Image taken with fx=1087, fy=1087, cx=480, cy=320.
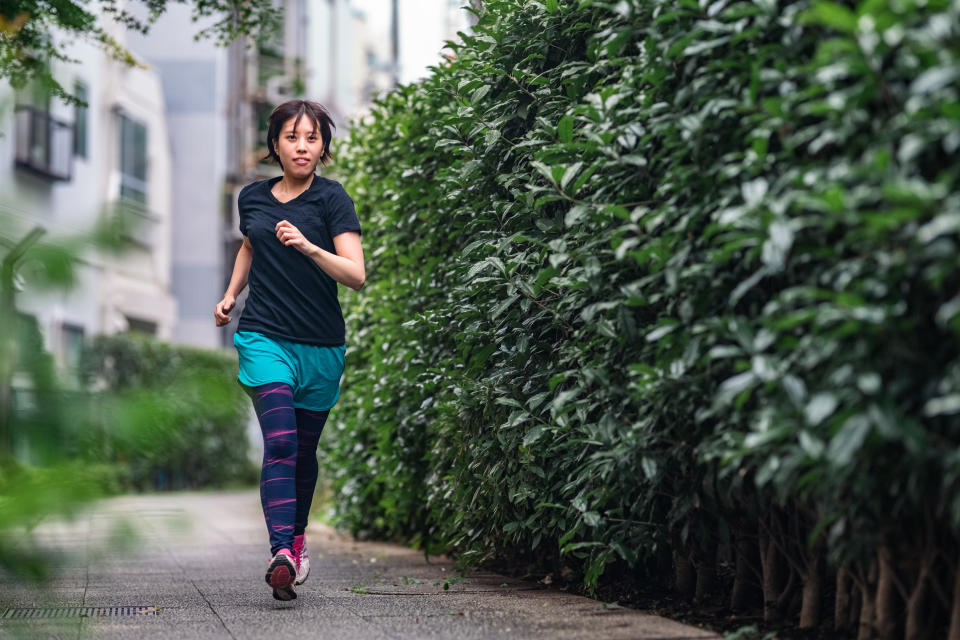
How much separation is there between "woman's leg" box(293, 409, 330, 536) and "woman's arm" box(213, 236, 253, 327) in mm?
504

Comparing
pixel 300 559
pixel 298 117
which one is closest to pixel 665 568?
pixel 300 559

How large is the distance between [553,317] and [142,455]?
279 centimetres

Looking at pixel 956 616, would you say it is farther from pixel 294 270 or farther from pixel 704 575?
pixel 294 270

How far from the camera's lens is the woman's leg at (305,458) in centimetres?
452

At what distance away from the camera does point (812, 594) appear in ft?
9.89

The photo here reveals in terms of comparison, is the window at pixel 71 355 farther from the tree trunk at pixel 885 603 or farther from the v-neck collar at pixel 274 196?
the v-neck collar at pixel 274 196

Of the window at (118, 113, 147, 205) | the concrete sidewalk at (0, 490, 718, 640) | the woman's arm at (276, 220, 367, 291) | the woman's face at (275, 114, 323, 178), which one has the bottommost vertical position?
the concrete sidewalk at (0, 490, 718, 640)

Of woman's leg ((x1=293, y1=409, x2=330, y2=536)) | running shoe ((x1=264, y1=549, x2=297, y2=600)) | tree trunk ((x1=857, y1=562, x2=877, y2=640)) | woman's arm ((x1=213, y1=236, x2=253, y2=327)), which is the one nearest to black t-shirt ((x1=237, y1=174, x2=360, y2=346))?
woman's arm ((x1=213, y1=236, x2=253, y2=327))

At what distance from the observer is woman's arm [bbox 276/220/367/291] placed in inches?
161

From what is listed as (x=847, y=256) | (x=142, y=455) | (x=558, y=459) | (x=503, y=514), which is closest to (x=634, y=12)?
(x=847, y=256)

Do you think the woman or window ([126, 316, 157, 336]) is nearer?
the woman

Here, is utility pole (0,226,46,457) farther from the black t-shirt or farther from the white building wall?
the white building wall

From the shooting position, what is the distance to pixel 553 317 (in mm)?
3898

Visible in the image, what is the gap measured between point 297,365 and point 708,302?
2064mm
